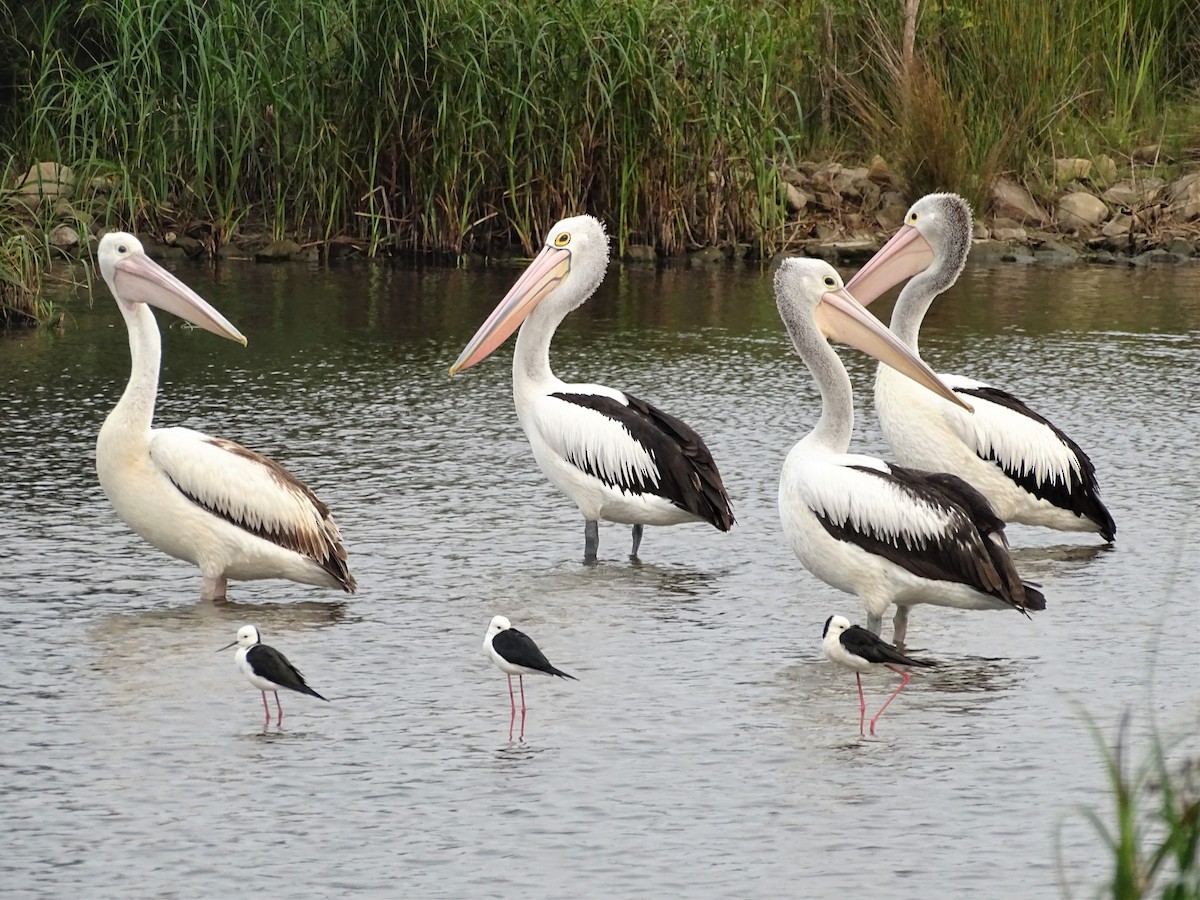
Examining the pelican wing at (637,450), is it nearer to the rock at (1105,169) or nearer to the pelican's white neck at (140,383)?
the pelican's white neck at (140,383)

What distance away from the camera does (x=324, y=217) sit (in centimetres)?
1297

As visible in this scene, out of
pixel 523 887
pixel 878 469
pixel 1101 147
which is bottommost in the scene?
pixel 523 887

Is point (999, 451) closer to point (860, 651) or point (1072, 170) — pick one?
point (860, 651)

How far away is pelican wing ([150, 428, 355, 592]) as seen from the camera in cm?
586

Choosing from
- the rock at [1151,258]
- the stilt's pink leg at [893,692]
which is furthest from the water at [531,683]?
the rock at [1151,258]

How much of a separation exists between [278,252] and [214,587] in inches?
293

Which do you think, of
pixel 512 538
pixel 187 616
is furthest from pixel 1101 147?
pixel 187 616

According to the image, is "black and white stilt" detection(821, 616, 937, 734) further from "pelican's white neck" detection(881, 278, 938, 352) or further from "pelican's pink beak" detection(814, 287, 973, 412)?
"pelican's white neck" detection(881, 278, 938, 352)

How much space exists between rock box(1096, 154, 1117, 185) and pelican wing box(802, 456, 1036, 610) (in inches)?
395

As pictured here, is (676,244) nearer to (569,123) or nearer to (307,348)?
(569,123)

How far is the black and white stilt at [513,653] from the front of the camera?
15.6ft

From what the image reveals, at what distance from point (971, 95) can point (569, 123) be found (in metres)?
3.38

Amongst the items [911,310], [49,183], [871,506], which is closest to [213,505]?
[871,506]

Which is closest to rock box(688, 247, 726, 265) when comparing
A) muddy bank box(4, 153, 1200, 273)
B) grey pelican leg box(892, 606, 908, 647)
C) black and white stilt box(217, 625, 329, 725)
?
muddy bank box(4, 153, 1200, 273)
